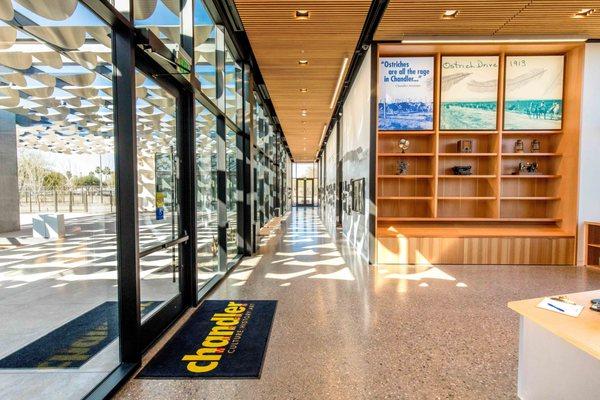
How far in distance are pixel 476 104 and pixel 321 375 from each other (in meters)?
5.93

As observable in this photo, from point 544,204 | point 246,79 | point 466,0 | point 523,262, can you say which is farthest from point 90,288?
point 544,204

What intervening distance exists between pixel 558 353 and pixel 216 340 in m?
2.64

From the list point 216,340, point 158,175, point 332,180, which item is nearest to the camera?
point 216,340

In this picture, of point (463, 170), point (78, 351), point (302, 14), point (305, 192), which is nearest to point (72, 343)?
point (78, 351)

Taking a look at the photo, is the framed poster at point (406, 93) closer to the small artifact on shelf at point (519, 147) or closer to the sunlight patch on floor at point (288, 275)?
the small artifact on shelf at point (519, 147)

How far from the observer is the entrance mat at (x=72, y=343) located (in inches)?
105

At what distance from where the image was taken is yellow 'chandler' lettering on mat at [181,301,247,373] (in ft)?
8.77

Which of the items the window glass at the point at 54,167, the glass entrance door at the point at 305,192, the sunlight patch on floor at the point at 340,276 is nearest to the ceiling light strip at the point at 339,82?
the sunlight patch on floor at the point at 340,276

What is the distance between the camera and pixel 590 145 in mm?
5918

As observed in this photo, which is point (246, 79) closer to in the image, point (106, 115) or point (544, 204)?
point (106, 115)

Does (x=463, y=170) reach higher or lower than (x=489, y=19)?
lower

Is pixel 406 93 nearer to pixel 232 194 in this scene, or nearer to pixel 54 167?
pixel 232 194

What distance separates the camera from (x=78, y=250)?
23.1 ft

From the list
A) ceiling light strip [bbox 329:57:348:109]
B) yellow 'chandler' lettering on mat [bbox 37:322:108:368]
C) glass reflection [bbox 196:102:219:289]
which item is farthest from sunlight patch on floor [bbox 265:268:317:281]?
ceiling light strip [bbox 329:57:348:109]
